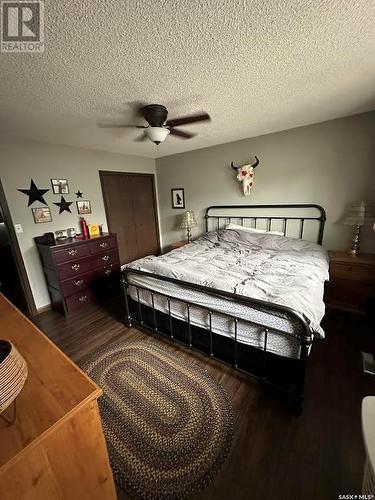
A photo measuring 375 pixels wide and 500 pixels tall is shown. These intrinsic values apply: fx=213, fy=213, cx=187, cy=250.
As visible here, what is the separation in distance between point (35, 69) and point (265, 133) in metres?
2.88

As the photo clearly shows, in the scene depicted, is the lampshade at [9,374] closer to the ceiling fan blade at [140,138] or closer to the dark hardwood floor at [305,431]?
the dark hardwood floor at [305,431]

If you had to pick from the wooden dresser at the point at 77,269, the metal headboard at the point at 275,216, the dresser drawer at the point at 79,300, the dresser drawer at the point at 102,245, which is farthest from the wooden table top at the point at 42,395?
the metal headboard at the point at 275,216

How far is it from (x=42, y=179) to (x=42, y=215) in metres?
0.50

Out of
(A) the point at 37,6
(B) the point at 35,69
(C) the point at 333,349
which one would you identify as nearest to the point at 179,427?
(C) the point at 333,349

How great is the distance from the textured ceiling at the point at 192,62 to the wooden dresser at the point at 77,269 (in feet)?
4.79

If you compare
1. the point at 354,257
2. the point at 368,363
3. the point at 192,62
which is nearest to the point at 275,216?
the point at 354,257

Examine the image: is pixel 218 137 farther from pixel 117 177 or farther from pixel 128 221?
pixel 128 221

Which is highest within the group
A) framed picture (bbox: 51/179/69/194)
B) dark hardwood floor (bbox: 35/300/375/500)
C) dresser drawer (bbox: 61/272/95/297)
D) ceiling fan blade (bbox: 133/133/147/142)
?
ceiling fan blade (bbox: 133/133/147/142)

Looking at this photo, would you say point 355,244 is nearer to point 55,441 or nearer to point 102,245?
point 55,441

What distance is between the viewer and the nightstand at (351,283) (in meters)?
2.48

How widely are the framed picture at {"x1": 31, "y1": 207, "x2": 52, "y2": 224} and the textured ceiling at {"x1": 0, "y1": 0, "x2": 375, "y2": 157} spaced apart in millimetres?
969

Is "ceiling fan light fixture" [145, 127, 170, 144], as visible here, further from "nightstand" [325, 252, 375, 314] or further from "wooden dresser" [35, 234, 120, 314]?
"nightstand" [325, 252, 375, 314]

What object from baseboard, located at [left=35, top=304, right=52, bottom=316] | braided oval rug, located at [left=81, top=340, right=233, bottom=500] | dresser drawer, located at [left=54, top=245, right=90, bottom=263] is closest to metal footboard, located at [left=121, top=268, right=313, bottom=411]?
braided oval rug, located at [left=81, top=340, right=233, bottom=500]

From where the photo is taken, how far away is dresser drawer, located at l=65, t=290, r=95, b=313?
2.97m
